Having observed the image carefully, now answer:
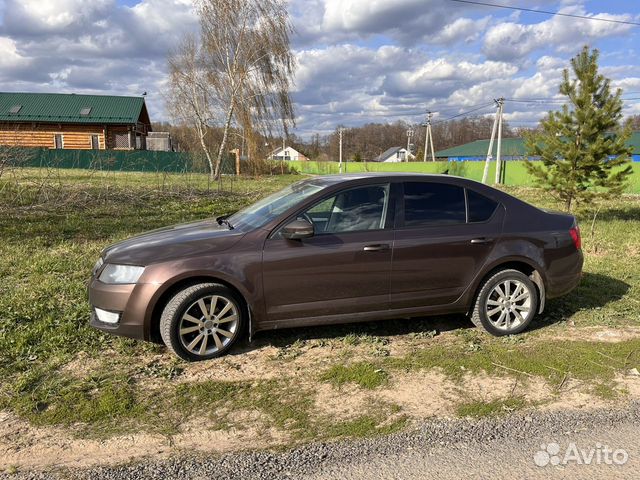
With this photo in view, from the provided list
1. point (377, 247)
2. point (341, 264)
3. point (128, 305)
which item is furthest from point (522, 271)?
point (128, 305)

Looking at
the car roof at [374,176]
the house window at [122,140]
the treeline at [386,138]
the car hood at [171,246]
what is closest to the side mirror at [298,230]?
the car hood at [171,246]

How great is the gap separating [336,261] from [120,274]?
1.78 meters

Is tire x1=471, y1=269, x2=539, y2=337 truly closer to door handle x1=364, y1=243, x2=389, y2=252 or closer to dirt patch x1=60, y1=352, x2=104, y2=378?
door handle x1=364, y1=243, x2=389, y2=252

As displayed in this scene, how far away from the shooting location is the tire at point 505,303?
4.71 meters

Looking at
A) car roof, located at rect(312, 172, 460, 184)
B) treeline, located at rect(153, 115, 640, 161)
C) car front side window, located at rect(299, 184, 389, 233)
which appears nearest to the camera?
car front side window, located at rect(299, 184, 389, 233)

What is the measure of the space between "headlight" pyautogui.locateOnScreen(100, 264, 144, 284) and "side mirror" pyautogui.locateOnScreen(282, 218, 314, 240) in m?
1.20

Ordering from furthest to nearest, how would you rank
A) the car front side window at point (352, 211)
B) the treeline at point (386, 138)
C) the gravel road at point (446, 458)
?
1. the treeline at point (386, 138)
2. the car front side window at point (352, 211)
3. the gravel road at point (446, 458)

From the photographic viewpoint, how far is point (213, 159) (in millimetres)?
31531

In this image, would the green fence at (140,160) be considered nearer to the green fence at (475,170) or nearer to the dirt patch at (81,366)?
the green fence at (475,170)

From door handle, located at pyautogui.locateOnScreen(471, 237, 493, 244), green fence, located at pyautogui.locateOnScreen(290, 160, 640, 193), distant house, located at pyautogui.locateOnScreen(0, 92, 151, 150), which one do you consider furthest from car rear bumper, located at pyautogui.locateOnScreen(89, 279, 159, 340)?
distant house, located at pyautogui.locateOnScreen(0, 92, 151, 150)

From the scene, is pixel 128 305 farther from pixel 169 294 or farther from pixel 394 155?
pixel 394 155

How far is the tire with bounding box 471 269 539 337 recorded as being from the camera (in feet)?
15.5

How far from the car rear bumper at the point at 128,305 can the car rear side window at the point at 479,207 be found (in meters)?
2.94

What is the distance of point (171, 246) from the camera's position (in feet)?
13.5
